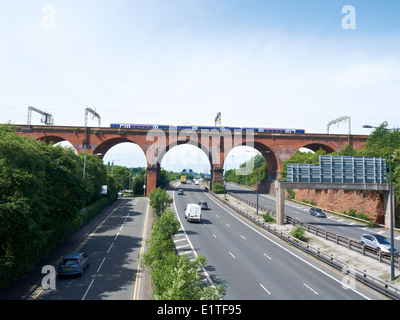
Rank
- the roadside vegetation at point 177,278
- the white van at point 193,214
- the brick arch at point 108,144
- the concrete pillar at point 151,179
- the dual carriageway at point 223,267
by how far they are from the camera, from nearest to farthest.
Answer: the roadside vegetation at point 177,278 < the dual carriageway at point 223,267 < the white van at point 193,214 < the concrete pillar at point 151,179 < the brick arch at point 108,144

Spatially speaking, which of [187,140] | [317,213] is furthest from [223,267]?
[187,140]

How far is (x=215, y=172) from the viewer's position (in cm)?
6956

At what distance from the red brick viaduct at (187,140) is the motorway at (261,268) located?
3568 centimetres

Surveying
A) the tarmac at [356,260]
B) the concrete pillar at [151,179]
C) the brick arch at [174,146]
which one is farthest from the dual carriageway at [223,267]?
the brick arch at [174,146]

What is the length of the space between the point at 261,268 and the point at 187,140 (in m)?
51.3

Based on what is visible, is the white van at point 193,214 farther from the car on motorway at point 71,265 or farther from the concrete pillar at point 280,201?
the car on motorway at point 71,265

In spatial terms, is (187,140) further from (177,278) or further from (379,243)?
(177,278)

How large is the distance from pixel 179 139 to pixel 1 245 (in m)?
52.4

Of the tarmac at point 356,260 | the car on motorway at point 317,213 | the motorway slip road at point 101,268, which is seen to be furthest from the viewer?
the car on motorway at point 317,213

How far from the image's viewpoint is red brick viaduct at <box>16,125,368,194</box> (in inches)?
2564

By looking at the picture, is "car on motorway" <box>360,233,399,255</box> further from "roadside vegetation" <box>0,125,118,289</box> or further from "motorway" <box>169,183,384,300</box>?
"roadside vegetation" <box>0,125,118,289</box>

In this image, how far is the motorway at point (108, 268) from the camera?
1598cm

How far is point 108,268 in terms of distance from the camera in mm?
20703
